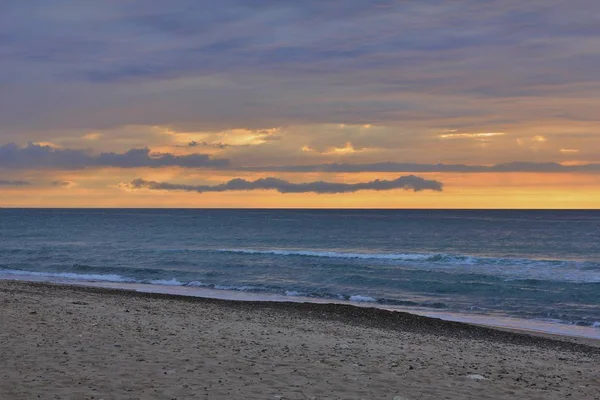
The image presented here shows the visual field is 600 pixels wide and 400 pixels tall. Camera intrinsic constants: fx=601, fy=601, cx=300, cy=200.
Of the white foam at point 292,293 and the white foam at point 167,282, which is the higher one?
the white foam at point 292,293

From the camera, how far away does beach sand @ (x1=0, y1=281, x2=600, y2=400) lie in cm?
991

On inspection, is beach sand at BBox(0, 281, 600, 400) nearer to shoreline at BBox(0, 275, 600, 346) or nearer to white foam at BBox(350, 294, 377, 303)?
shoreline at BBox(0, 275, 600, 346)

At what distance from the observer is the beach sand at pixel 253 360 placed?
9906 millimetres

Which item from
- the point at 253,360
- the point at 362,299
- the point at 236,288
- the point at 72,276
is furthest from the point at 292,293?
the point at 253,360

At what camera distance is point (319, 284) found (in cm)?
3897

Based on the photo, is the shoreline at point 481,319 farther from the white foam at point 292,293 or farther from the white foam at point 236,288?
the white foam at point 292,293

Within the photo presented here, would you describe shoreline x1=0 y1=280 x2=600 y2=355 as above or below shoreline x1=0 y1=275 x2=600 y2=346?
above

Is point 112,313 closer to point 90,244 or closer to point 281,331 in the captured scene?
point 281,331

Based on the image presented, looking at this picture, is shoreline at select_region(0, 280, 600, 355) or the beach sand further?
shoreline at select_region(0, 280, 600, 355)

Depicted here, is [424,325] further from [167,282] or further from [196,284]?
[167,282]

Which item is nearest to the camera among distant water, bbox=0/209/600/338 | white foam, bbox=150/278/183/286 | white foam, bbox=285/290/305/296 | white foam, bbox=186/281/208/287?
distant water, bbox=0/209/600/338

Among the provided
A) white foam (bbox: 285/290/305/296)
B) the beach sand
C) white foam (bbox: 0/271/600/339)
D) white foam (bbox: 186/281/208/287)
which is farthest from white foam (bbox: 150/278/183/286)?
the beach sand

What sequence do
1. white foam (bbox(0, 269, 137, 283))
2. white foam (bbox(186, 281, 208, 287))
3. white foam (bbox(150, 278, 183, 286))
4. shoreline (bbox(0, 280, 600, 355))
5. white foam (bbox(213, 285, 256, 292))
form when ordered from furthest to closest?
Answer: white foam (bbox(0, 269, 137, 283)) < white foam (bbox(150, 278, 183, 286)) < white foam (bbox(186, 281, 208, 287)) < white foam (bbox(213, 285, 256, 292)) < shoreline (bbox(0, 280, 600, 355))

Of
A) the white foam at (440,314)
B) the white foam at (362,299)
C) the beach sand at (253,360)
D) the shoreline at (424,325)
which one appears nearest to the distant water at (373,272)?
the white foam at (362,299)
